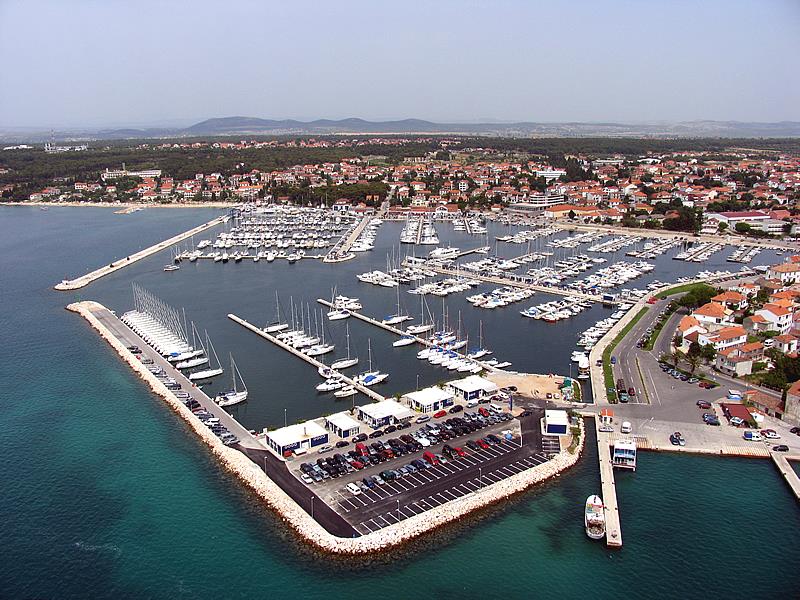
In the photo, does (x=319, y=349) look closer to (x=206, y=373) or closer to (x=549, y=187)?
(x=206, y=373)

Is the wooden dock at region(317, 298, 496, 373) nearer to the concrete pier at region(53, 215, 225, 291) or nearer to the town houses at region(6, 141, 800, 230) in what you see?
the concrete pier at region(53, 215, 225, 291)

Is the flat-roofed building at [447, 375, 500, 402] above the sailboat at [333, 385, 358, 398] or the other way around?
above

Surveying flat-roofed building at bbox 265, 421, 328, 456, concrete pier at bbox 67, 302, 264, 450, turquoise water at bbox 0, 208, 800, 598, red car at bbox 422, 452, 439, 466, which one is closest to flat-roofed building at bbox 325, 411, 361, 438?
flat-roofed building at bbox 265, 421, 328, 456

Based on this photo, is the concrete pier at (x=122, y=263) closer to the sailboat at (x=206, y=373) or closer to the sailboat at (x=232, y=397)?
the sailboat at (x=206, y=373)

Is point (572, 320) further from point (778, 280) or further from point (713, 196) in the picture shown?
point (713, 196)

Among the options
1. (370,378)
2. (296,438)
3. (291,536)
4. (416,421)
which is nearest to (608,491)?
(416,421)

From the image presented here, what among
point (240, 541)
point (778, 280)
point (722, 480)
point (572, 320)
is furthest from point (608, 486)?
point (778, 280)
